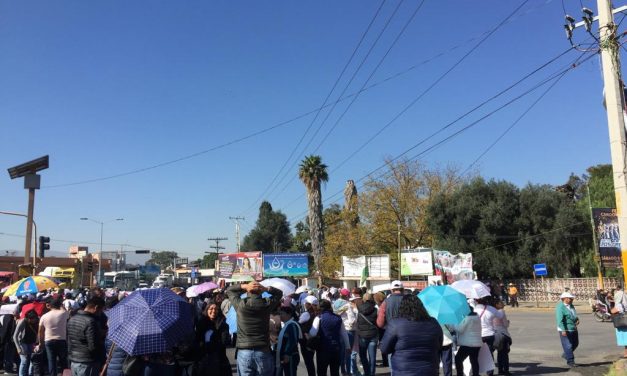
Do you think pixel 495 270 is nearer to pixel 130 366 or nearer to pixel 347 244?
pixel 347 244

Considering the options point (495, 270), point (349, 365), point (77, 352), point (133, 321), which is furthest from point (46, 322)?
point (495, 270)

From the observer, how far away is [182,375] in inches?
232

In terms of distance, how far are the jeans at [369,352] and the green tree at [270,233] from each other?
84971 millimetres

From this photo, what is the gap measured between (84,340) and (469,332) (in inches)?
237

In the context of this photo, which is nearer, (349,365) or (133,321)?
(133,321)

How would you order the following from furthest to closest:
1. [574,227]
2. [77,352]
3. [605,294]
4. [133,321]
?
[574,227] < [605,294] < [77,352] < [133,321]

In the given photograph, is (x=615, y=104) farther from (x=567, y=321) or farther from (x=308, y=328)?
(x=308, y=328)

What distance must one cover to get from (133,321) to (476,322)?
5.99 metres

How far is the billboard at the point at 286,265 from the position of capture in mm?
51728

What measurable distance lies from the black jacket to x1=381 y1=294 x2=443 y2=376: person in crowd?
12.2 feet

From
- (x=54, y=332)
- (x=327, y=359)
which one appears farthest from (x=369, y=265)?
(x=54, y=332)

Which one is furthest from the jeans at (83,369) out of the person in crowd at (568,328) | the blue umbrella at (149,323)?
the person in crowd at (568,328)

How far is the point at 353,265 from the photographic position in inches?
1615

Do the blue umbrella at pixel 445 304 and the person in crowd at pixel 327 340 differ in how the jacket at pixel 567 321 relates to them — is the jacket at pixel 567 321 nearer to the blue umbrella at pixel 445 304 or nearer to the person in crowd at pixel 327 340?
the blue umbrella at pixel 445 304
